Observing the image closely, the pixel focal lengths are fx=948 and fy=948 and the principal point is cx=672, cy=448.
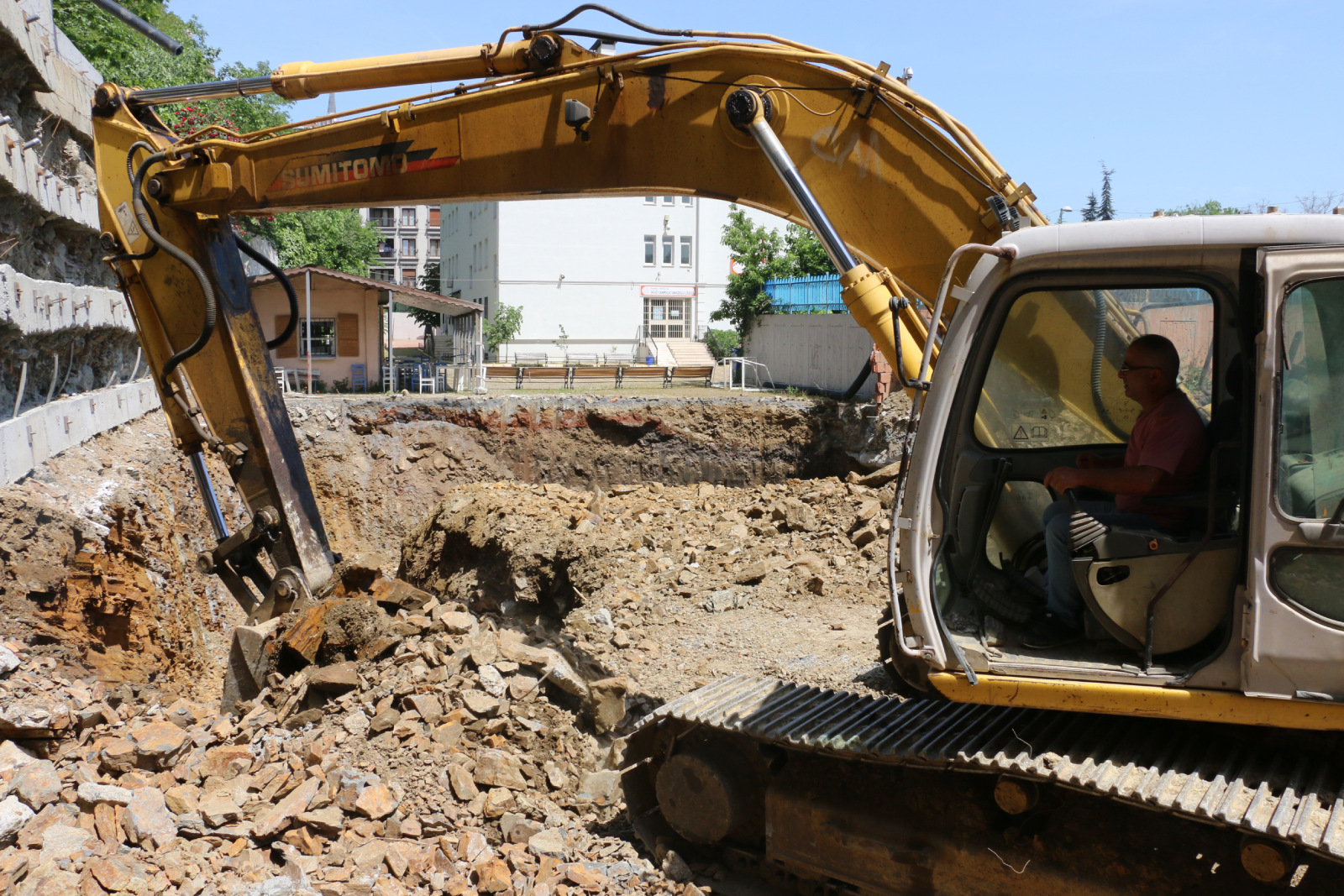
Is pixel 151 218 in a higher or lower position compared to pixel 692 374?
higher

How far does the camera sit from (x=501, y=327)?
3656 cm

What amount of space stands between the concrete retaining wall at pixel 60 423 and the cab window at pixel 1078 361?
5458 mm

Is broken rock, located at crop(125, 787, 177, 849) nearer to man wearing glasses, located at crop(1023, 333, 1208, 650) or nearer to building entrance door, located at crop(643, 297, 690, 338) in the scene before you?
man wearing glasses, located at crop(1023, 333, 1208, 650)

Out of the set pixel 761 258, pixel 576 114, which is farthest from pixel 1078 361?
pixel 761 258

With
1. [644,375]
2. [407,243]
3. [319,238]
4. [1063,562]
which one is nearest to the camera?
[1063,562]

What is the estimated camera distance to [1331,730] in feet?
10.0

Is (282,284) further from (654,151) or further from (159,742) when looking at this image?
(159,742)

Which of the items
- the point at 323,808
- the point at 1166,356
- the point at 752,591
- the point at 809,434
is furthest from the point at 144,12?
the point at 1166,356

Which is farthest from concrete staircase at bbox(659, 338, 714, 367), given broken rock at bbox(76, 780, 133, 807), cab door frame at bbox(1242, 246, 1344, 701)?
cab door frame at bbox(1242, 246, 1344, 701)

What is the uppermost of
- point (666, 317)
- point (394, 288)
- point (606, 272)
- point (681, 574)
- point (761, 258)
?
point (606, 272)

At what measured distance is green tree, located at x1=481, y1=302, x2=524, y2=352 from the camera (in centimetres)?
3606

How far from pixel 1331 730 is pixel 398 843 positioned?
11.9 feet

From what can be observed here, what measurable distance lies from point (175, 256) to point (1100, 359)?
16.6ft

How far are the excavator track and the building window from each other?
716 inches
